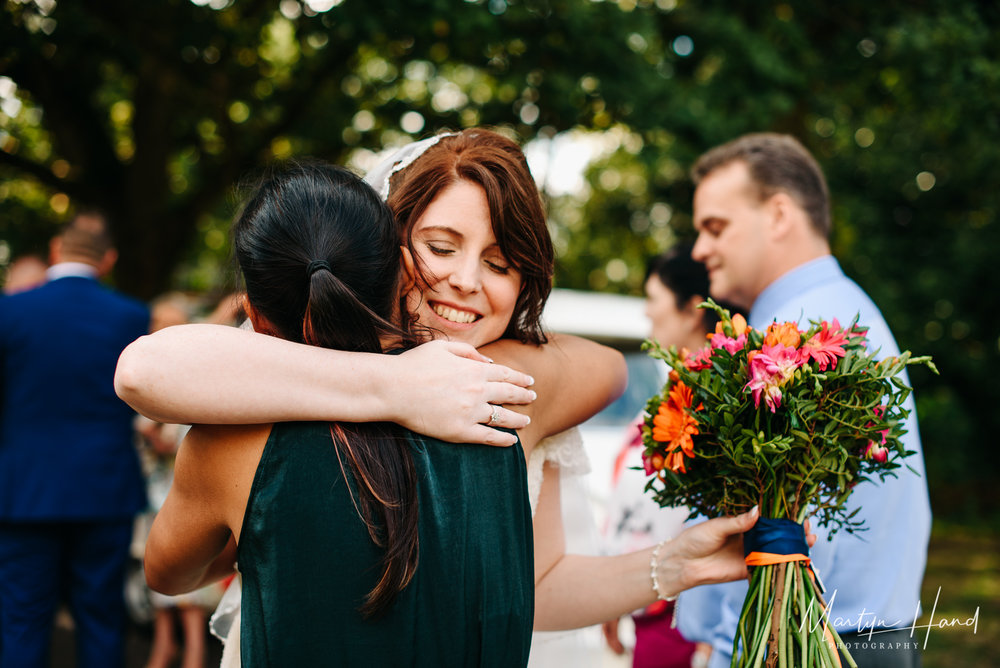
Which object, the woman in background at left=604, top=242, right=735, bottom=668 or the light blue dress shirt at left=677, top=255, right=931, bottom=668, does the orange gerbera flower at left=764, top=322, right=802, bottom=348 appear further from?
the woman in background at left=604, top=242, right=735, bottom=668

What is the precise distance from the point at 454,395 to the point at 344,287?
28cm

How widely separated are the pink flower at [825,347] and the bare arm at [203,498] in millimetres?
1133

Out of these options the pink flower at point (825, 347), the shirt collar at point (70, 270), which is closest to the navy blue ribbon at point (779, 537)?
the pink flower at point (825, 347)

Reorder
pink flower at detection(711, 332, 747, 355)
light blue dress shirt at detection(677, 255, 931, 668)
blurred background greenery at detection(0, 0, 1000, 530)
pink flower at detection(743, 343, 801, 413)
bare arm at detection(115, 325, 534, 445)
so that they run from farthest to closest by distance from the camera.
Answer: blurred background greenery at detection(0, 0, 1000, 530), light blue dress shirt at detection(677, 255, 931, 668), pink flower at detection(711, 332, 747, 355), pink flower at detection(743, 343, 801, 413), bare arm at detection(115, 325, 534, 445)

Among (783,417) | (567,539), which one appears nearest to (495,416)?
(783,417)

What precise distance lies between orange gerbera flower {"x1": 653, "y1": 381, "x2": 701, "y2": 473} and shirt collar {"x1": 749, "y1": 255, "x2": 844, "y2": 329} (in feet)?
3.19

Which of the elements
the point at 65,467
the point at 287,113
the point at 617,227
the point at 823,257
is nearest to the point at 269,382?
the point at 823,257

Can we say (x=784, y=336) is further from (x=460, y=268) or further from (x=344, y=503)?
(x=344, y=503)

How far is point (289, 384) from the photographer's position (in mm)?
1450

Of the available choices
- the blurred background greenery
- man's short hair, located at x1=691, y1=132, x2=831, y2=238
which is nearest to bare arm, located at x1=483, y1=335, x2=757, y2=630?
the blurred background greenery

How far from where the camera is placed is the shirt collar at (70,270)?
4574 millimetres

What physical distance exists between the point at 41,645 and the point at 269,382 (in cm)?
372

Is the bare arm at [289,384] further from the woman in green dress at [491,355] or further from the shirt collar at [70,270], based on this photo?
the shirt collar at [70,270]

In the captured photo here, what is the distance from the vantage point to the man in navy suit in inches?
165
